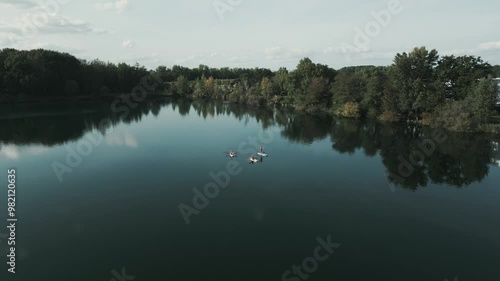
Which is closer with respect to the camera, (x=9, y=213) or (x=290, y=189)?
(x=9, y=213)

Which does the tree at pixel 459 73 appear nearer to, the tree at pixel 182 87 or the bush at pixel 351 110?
the bush at pixel 351 110

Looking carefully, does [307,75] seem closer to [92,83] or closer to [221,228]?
[92,83]

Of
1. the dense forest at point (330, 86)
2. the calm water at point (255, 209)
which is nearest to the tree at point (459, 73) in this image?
the dense forest at point (330, 86)

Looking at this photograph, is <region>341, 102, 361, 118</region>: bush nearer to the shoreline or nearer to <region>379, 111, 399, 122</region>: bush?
the shoreline

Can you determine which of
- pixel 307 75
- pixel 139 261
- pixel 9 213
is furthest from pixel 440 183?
pixel 307 75

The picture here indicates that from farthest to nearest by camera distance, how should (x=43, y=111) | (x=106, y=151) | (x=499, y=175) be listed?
(x=43, y=111) → (x=106, y=151) → (x=499, y=175)

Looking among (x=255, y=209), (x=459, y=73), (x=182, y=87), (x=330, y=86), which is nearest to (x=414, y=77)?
(x=459, y=73)

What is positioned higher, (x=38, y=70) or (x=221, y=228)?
(x=38, y=70)
